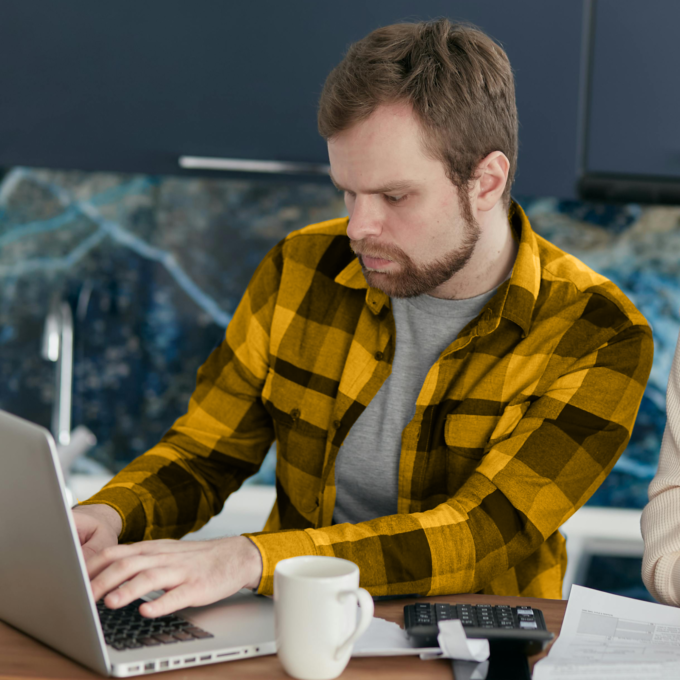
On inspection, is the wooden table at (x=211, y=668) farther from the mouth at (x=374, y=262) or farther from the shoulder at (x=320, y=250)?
the shoulder at (x=320, y=250)

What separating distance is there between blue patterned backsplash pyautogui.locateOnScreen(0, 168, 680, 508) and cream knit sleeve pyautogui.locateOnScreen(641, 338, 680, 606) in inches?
42.8

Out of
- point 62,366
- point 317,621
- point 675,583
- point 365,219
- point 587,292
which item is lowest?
point 62,366

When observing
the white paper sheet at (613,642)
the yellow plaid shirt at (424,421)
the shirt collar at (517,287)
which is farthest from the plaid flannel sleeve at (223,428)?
the white paper sheet at (613,642)

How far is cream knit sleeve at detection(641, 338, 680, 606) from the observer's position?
3.02 feet

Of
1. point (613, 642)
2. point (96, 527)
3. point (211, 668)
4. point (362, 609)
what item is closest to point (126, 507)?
point (96, 527)

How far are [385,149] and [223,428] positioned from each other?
513mm

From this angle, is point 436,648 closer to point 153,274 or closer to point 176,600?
point 176,600

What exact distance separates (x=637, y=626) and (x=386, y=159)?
0.63 metres

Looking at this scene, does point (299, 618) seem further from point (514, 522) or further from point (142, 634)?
point (514, 522)

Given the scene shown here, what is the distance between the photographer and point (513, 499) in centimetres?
99

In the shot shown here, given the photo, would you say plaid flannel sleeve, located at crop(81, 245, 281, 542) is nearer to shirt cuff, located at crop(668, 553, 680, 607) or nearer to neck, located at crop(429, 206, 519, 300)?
neck, located at crop(429, 206, 519, 300)

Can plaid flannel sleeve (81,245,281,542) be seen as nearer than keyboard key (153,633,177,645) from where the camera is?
No

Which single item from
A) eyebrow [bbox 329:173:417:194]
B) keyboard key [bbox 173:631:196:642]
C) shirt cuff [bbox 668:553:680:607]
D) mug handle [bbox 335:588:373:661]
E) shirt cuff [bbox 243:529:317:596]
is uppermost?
eyebrow [bbox 329:173:417:194]

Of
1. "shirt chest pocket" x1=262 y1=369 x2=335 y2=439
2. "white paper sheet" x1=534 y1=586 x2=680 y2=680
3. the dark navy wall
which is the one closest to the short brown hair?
"shirt chest pocket" x1=262 y1=369 x2=335 y2=439
